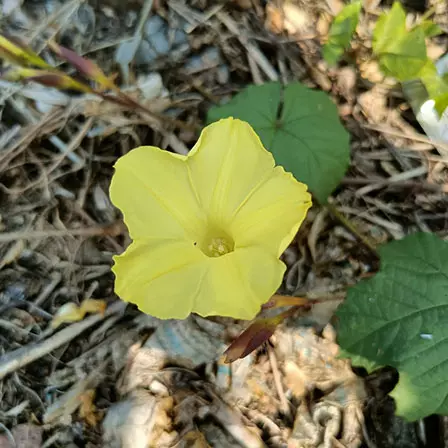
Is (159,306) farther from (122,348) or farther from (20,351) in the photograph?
(20,351)

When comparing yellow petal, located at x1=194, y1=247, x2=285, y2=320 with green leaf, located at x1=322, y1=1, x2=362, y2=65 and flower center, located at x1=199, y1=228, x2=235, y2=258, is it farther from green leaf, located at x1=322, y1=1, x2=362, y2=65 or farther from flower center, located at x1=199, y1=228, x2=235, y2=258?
green leaf, located at x1=322, y1=1, x2=362, y2=65

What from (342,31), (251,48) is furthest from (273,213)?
(251,48)

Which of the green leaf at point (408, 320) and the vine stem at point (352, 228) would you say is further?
the vine stem at point (352, 228)

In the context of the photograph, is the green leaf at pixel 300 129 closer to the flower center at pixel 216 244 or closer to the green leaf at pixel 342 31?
the green leaf at pixel 342 31

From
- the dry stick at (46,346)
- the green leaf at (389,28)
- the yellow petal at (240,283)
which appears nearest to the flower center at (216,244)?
the yellow petal at (240,283)

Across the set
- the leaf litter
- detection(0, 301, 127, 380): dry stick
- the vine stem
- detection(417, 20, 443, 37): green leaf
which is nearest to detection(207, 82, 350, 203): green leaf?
the vine stem

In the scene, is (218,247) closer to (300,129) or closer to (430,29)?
(300,129)
